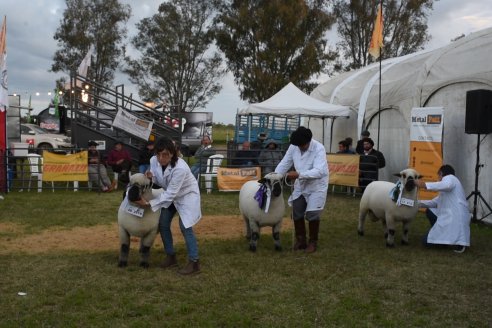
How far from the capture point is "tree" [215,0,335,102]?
32.9 metres

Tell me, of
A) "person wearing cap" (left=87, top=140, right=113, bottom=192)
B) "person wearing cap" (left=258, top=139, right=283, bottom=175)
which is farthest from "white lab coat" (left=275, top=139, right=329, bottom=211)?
"person wearing cap" (left=87, top=140, right=113, bottom=192)

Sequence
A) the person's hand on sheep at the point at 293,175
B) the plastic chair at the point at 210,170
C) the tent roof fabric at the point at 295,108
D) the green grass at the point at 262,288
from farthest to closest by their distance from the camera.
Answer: the tent roof fabric at the point at 295,108, the plastic chair at the point at 210,170, the person's hand on sheep at the point at 293,175, the green grass at the point at 262,288

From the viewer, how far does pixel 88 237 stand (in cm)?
830

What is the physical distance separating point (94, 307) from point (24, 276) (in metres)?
1.53

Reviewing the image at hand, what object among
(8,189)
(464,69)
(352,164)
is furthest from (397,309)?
(8,189)

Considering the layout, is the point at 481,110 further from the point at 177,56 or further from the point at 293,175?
the point at 177,56

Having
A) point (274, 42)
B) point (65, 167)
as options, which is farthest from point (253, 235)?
point (274, 42)

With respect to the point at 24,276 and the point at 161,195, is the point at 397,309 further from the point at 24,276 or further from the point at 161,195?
the point at 24,276

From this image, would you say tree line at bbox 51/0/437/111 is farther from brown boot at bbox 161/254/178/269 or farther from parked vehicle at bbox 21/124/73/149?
brown boot at bbox 161/254/178/269

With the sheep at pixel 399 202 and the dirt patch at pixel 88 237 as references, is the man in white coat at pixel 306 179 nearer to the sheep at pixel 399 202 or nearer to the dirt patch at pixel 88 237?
the sheep at pixel 399 202

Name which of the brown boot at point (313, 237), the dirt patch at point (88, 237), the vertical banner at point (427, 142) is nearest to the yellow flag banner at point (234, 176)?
the dirt patch at point (88, 237)

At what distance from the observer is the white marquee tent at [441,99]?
10703mm

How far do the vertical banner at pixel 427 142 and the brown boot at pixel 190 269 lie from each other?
6.73 meters

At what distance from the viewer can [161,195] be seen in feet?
19.7
